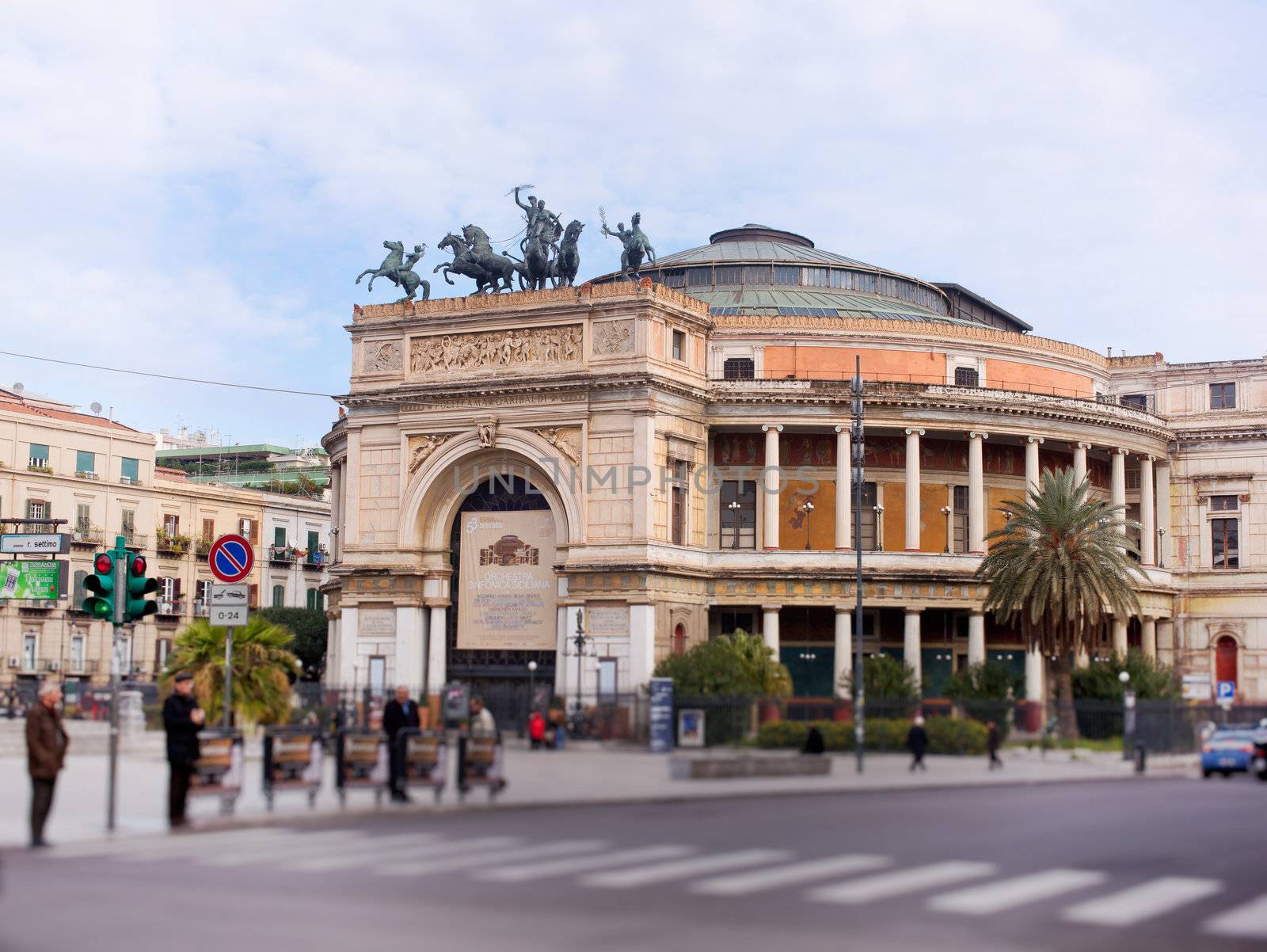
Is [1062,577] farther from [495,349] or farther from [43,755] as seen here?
[43,755]

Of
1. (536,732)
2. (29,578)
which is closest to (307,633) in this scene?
(29,578)

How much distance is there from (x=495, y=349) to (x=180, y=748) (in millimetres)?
43113

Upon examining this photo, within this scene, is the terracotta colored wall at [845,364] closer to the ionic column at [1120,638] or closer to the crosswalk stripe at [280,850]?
the ionic column at [1120,638]

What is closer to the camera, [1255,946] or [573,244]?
[1255,946]

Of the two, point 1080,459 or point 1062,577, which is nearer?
point 1062,577

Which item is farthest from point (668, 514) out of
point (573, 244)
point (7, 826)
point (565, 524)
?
point (7, 826)

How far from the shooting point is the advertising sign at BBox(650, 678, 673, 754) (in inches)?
1900

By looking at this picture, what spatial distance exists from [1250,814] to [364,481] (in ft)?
150

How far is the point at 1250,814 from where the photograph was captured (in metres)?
28.1

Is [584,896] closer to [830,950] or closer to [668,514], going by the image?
[830,950]

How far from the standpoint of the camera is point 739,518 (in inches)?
2717

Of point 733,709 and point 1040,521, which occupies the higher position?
point 1040,521

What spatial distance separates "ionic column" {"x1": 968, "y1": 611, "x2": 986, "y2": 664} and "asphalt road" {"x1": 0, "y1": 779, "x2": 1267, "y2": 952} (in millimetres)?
39913

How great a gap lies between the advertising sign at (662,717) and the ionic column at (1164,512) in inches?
1439
